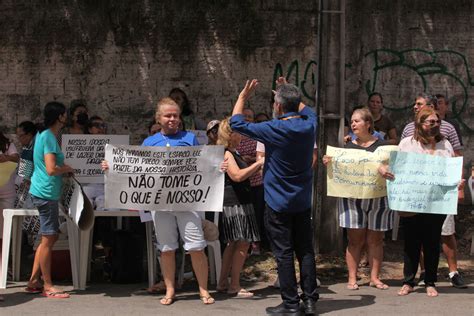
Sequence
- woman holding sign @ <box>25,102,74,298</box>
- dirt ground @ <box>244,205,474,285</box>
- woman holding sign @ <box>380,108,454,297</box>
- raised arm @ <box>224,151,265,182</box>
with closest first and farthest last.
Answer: raised arm @ <box>224,151,265,182</box> → woman holding sign @ <box>25,102,74,298</box> → woman holding sign @ <box>380,108,454,297</box> → dirt ground @ <box>244,205,474,285</box>

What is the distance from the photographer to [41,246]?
24.9 feet

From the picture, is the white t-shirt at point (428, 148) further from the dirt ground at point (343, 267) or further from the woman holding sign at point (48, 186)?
the woman holding sign at point (48, 186)

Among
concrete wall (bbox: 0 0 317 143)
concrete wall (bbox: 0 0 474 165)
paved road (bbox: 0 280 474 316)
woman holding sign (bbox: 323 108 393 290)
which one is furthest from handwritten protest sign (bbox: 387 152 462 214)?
concrete wall (bbox: 0 0 317 143)

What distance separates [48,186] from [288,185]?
2188mm

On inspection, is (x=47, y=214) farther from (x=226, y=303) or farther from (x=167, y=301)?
(x=226, y=303)

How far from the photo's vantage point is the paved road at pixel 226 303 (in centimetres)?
714

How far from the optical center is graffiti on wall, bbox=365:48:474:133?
11.5m

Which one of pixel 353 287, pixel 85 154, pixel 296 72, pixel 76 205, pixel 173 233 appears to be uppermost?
pixel 296 72

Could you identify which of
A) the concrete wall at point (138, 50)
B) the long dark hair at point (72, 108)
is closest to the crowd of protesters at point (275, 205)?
the long dark hair at point (72, 108)

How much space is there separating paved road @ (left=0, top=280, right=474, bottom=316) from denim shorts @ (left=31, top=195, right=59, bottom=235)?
620 millimetres

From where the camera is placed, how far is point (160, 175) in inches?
296

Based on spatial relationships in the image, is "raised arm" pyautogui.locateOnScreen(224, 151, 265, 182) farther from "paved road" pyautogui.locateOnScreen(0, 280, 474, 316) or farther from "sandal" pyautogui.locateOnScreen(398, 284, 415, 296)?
"sandal" pyautogui.locateOnScreen(398, 284, 415, 296)

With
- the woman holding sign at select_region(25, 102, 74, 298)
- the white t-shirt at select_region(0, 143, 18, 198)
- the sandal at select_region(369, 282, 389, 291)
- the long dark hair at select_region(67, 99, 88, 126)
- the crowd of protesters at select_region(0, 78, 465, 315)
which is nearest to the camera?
the crowd of protesters at select_region(0, 78, 465, 315)

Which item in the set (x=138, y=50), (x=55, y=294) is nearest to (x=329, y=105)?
(x=138, y=50)
